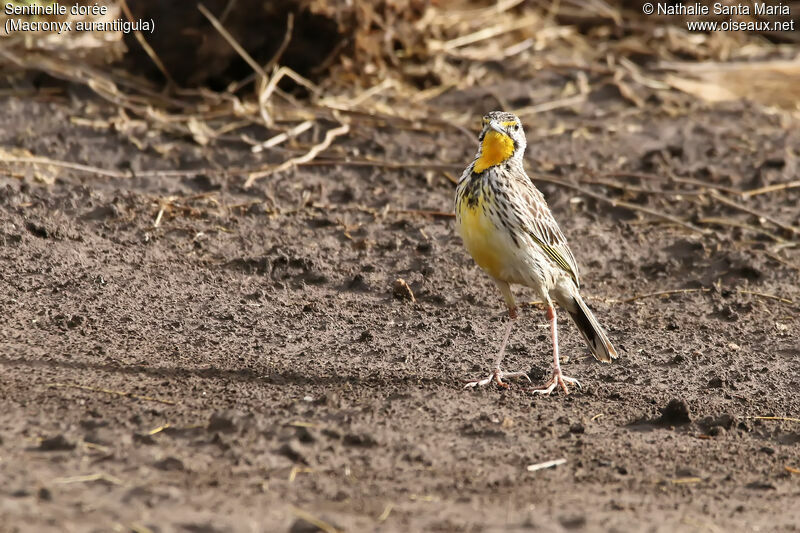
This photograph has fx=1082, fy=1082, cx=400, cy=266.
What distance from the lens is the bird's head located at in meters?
7.01

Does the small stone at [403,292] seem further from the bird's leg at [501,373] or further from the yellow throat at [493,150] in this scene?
the yellow throat at [493,150]

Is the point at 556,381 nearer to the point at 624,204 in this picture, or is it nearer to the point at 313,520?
the point at 313,520

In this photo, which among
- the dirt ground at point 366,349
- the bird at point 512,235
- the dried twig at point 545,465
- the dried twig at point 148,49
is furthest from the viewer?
the dried twig at point 148,49

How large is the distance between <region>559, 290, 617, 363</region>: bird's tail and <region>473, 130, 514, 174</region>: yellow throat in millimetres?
1061

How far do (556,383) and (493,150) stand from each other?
155 centimetres

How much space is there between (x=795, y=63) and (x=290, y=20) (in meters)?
6.76

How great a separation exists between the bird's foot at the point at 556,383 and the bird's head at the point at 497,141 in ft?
4.61

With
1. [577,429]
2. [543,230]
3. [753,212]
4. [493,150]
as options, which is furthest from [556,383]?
[753,212]

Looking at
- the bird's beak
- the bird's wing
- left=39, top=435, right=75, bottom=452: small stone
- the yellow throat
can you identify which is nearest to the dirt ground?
left=39, top=435, right=75, bottom=452: small stone

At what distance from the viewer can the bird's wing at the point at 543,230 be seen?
6.90 m

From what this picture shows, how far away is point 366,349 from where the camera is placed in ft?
24.0

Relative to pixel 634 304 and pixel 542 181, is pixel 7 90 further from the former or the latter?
pixel 634 304

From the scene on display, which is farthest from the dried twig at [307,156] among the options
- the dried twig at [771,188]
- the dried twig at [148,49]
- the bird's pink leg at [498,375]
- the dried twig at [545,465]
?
the dried twig at [545,465]

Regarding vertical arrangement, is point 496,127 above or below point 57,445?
Result: above
